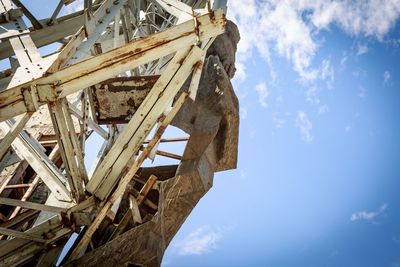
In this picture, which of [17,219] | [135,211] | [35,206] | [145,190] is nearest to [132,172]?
[35,206]

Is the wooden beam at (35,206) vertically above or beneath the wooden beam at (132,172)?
beneath

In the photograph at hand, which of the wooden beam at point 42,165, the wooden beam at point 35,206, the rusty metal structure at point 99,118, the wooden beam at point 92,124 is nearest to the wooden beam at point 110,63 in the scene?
the rusty metal structure at point 99,118

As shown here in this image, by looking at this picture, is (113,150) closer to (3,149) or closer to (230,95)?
(3,149)

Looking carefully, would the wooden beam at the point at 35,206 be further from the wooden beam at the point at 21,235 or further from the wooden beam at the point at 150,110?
the wooden beam at the point at 150,110

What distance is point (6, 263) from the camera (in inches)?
132

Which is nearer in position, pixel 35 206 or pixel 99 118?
pixel 35 206

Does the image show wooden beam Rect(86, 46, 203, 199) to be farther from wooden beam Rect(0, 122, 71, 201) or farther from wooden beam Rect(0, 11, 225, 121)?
wooden beam Rect(0, 122, 71, 201)

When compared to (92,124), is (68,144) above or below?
below

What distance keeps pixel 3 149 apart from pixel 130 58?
4.76 ft

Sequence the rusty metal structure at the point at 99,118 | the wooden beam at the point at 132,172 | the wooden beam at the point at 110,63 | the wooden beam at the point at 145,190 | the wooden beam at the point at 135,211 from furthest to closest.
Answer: the wooden beam at the point at 145,190, the wooden beam at the point at 135,211, the wooden beam at the point at 132,172, the rusty metal structure at the point at 99,118, the wooden beam at the point at 110,63

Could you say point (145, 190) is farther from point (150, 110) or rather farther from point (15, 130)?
point (15, 130)

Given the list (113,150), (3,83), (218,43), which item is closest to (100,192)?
(113,150)

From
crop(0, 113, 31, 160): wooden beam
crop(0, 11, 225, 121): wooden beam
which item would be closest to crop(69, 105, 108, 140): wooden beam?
crop(0, 113, 31, 160): wooden beam

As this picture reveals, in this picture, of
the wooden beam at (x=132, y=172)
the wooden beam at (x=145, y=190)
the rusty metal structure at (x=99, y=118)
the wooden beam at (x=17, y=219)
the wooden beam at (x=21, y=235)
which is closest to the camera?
the rusty metal structure at (x=99, y=118)
